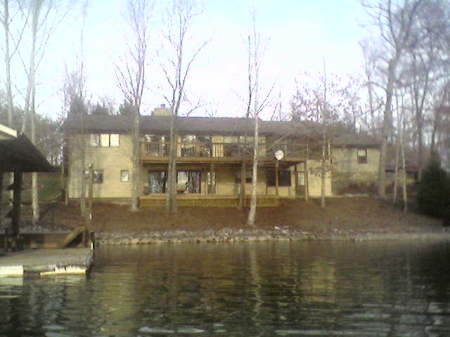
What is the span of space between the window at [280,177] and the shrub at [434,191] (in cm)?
1006

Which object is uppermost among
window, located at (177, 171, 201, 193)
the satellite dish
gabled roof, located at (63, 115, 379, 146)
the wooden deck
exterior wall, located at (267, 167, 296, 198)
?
gabled roof, located at (63, 115, 379, 146)

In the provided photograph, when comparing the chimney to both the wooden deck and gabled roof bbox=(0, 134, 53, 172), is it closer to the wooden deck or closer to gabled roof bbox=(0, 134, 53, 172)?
the wooden deck

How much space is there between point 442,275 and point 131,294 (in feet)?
29.5

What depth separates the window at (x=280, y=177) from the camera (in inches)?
1590

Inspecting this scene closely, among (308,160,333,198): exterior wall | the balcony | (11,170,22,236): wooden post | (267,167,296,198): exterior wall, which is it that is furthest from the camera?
(308,160,333,198): exterior wall

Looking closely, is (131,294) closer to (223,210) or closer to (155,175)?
(223,210)

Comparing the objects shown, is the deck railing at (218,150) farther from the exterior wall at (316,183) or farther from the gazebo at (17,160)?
the gazebo at (17,160)

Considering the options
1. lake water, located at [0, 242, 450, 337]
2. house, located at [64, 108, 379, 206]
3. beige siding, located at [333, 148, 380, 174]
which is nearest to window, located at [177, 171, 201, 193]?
house, located at [64, 108, 379, 206]

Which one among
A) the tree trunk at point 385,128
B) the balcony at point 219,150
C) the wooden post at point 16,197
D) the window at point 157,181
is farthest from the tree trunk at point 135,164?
the tree trunk at point 385,128

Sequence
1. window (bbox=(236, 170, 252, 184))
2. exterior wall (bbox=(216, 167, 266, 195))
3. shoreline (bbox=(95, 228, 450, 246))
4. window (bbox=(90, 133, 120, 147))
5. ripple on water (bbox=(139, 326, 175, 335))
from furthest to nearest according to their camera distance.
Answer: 1. exterior wall (bbox=(216, 167, 266, 195))
2. window (bbox=(236, 170, 252, 184))
3. window (bbox=(90, 133, 120, 147))
4. shoreline (bbox=(95, 228, 450, 246))
5. ripple on water (bbox=(139, 326, 175, 335))

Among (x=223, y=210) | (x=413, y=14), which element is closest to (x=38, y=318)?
(x=223, y=210)

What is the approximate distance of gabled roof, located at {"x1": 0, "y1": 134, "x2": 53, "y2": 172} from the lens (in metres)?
14.1

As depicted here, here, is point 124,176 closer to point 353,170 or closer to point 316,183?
point 316,183

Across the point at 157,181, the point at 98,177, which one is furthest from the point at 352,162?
the point at 98,177
